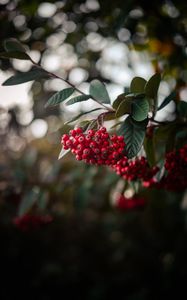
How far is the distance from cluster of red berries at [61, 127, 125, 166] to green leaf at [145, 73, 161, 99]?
29cm

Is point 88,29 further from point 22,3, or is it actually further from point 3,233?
point 3,233

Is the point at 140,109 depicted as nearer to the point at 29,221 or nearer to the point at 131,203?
the point at 131,203

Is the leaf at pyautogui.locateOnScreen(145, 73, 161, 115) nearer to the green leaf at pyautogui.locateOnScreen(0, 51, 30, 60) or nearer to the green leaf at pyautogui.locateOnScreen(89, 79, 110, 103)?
the green leaf at pyautogui.locateOnScreen(89, 79, 110, 103)

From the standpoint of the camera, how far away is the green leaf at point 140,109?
1.42 m

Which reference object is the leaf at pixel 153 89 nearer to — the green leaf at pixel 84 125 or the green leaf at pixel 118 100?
the green leaf at pixel 118 100

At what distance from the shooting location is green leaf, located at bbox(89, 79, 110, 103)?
5.65 feet

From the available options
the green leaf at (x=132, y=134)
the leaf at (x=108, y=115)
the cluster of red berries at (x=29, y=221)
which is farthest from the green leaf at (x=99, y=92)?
the cluster of red berries at (x=29, y=221)

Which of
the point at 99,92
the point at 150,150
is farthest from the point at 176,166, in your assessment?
the point at 99,92

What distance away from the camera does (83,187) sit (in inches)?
133

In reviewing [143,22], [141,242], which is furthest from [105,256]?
[143,22]

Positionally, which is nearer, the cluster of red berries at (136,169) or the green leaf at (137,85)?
the green leaf at (137,85)

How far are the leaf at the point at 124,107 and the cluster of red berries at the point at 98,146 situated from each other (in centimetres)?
11

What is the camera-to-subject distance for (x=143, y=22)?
11.9 feet

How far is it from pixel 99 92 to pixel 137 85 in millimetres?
270
